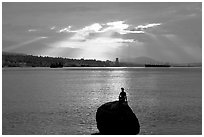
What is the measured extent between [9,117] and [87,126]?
10.5 metres

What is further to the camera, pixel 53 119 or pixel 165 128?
pixel 53 119

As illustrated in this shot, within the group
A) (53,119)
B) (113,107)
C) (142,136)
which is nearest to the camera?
(113,107)

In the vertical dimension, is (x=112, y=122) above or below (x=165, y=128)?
above

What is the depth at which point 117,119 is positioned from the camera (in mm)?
22422

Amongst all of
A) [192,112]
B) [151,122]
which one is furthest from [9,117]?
[192,112]

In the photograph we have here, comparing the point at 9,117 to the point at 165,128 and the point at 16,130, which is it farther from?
the point at 165,128

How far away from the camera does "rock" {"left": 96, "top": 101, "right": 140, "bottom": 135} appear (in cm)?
2252

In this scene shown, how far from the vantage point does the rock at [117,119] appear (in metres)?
22.5

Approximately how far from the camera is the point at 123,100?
22.7m

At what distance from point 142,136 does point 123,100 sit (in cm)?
514

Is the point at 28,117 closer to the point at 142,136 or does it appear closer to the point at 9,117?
the point at 9,117

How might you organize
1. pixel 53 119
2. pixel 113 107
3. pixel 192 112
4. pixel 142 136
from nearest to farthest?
pixel 113 107, pixel 142 136, pixel 53 119, pixel 192 112

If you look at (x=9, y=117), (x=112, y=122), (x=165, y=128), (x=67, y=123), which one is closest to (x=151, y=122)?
(x=165, y=128)

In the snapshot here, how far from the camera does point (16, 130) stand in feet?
96.5
